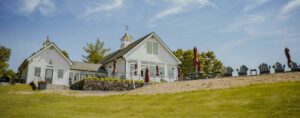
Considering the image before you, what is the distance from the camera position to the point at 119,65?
122ft

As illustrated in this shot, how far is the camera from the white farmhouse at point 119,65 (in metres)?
34.3

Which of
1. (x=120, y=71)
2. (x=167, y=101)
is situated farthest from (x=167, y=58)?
(x=167, y=101)

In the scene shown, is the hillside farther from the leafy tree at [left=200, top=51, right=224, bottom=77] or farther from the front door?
the leafy tree at [left=200, top=51, right=224, bottom=77]

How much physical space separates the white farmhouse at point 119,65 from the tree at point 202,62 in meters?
17.9

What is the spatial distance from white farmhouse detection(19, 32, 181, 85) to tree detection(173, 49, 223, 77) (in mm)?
17882

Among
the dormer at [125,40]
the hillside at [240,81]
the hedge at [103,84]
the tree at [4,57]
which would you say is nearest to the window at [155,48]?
the dormer at [125,40]

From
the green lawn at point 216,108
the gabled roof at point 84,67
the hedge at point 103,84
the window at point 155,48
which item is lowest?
the green lawn at point 216,108

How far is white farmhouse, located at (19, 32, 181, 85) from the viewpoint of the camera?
34281mm

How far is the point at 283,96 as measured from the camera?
38.7 ft

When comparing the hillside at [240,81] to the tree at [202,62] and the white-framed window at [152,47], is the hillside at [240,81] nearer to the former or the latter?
the white-framed window at [152,47]

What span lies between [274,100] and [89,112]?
876cm

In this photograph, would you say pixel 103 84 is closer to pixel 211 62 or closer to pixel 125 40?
pixel 125 40

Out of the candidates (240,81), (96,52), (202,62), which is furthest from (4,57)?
(240,81)

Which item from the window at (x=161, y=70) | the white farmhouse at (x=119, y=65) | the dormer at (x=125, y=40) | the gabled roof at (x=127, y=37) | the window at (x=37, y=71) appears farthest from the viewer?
the gabled roof at (x=127, y=37)
